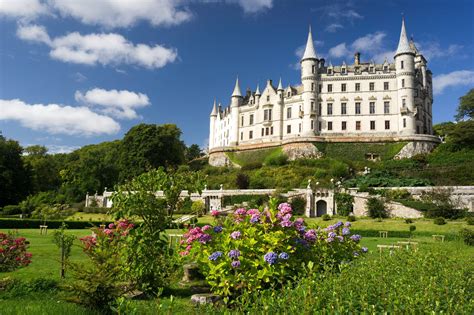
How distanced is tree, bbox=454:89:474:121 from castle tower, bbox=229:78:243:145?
4123 cm

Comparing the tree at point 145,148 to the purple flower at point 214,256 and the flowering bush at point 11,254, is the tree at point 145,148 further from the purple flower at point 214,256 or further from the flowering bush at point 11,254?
the purple flower at point 214,256

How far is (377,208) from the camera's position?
130 ft

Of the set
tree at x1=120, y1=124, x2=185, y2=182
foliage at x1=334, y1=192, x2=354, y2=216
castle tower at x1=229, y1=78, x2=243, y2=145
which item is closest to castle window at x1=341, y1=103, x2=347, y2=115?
castle tower at x1=229, y1=78, x2=243, y2=145

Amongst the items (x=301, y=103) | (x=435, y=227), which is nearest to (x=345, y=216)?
(x=435, y=227)

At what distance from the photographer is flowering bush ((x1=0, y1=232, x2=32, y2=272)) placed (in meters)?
11.0

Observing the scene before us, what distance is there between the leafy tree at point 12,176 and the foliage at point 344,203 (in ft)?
131

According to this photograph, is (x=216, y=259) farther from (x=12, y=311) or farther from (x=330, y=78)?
(x=330, y=78)

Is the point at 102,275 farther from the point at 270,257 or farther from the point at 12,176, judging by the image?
the point at 12,176

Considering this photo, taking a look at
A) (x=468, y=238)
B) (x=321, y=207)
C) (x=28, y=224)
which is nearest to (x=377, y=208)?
(x=321, y=207)

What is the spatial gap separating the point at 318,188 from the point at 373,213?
674 centimetres

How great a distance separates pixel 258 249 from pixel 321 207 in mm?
37405

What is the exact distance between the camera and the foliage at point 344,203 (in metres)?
41.7

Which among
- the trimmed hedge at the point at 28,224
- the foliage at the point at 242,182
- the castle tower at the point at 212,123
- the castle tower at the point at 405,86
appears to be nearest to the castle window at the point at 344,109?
the castle tower at the point at 405,86

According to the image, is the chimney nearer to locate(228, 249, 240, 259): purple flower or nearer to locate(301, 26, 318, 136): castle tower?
locate(301, 26, 318, 136): castle tower
